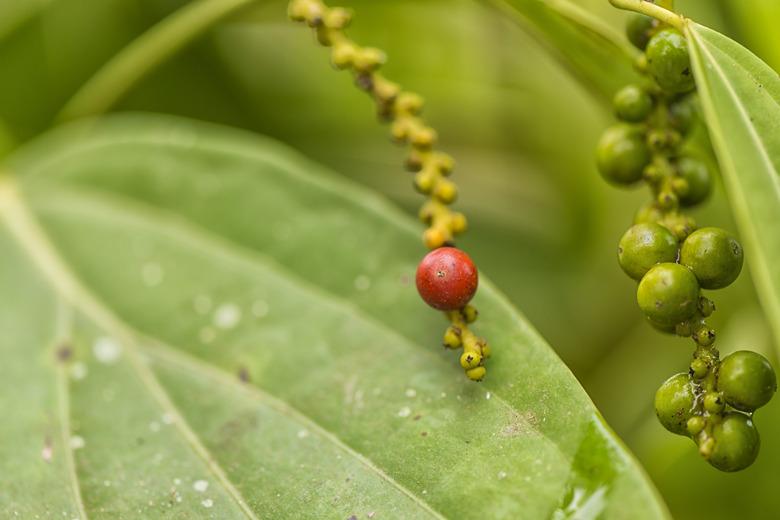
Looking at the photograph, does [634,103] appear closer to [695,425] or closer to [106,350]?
[695,425]

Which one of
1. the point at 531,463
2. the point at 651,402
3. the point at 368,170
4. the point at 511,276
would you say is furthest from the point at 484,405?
the point at 368,170

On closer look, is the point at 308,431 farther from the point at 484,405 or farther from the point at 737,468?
the point at 737,468

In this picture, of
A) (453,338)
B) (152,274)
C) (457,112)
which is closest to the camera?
(453,338)

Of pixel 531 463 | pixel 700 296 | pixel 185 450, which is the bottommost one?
pixel 185 450

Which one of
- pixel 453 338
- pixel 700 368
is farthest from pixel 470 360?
pixel 700 368

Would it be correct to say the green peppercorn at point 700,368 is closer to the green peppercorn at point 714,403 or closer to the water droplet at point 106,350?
the green peppercorn at point 714,403

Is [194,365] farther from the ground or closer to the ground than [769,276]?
closer to the ground
